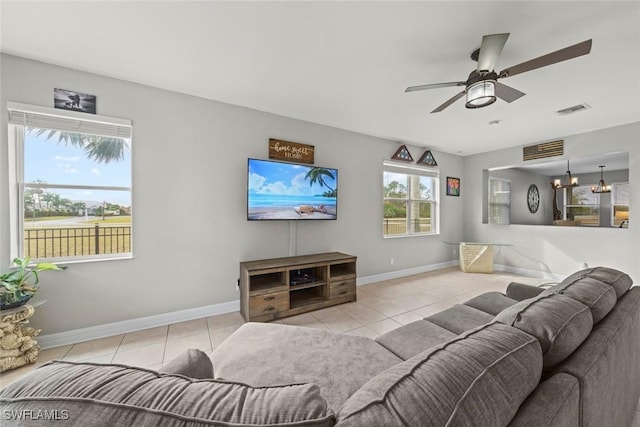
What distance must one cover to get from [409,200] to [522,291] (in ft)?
9.49

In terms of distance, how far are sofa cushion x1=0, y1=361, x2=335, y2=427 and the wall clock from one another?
26.5 ft

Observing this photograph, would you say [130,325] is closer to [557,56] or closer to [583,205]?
[557,56]

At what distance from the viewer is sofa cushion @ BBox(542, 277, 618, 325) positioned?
42.3 inches

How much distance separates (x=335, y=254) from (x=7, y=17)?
3.61 metres

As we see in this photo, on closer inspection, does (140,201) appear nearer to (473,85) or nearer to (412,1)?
(412,1)

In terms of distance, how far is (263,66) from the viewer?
2.22m

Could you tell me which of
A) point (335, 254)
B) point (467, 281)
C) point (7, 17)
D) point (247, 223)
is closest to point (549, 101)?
point (467, 281)

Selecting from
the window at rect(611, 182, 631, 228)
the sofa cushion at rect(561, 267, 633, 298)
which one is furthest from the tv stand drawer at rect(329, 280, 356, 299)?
the window at rect(611, 182, 631, 228)

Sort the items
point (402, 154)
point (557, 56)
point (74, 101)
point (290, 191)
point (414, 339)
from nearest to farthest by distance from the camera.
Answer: point (414, 339), point (557, 56), point (74, 101), point (290, 191), point (402, 154)

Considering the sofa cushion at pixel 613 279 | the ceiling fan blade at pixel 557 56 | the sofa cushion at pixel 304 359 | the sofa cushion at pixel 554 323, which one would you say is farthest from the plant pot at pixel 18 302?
the ceiling fan blade at pixel 557 56

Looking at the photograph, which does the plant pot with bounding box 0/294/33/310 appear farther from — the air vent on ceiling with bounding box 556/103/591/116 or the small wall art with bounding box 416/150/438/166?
the air vent on ceiling with bounding box 556/103/591/116

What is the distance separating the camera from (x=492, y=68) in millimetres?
1852

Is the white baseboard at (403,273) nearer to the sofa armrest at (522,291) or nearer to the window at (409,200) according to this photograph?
the window at (409,200)

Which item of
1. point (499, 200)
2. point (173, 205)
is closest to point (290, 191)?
point (173, 205)
